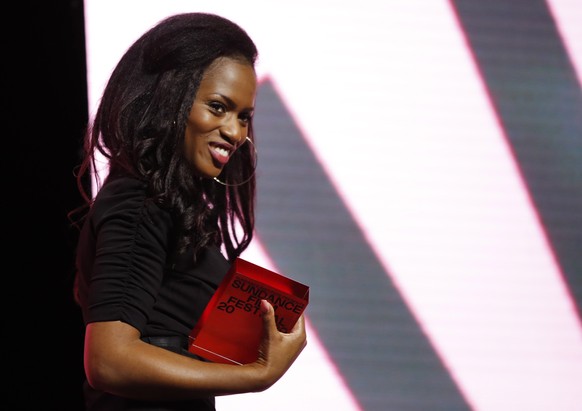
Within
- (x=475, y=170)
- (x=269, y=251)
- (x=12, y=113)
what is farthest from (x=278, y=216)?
(x=12, y=113)

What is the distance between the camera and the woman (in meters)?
1.16

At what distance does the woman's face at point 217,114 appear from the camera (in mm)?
1320

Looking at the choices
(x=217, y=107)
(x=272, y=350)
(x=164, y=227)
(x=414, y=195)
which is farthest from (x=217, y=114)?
(x=414, y=195)

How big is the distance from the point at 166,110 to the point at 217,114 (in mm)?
84

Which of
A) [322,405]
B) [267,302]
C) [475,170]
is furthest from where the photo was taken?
[475,170]

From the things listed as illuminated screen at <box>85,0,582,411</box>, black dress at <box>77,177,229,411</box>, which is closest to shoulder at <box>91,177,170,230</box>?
black dress at <box>77,177,229,411</box>

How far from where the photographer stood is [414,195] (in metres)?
2.19

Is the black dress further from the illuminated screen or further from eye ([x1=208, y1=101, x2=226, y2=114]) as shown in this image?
the illuminated screen

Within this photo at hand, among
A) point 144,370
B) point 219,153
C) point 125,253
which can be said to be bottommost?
point 144,370

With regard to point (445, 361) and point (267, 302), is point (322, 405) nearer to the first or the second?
point (445, 361)

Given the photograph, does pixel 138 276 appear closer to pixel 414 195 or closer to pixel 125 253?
pixel 125 253

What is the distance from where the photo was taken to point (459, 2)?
2.28 meters

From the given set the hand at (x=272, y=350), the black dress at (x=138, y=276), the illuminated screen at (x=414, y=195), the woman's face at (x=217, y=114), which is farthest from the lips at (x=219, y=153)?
the illuminated screen at (x=414, y=195)

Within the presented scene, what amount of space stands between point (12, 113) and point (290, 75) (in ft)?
2.12
